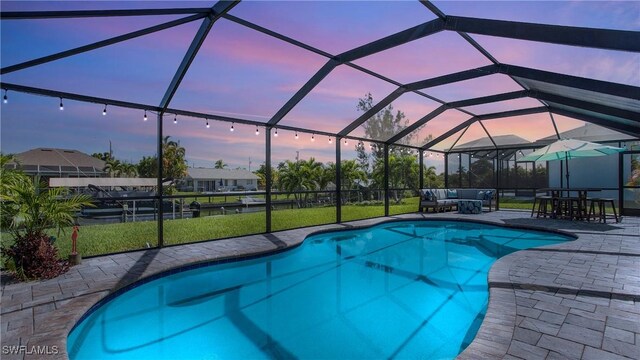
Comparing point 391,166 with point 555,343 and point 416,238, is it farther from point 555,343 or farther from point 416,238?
point 555,343

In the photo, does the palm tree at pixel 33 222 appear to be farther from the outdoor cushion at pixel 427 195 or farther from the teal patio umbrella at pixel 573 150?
the teal patio umbrella at pixel 573 150

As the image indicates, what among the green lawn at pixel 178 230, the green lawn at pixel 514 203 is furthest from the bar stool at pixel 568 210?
the green lawn at pixel 178 230

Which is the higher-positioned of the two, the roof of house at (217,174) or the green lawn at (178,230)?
the roof of house at (217,174)

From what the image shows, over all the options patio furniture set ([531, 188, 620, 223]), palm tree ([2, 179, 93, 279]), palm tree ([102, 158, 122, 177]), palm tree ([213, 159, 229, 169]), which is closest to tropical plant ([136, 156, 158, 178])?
palm tree ([102, 158, 122, 177])

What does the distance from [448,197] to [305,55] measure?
30.8 ft

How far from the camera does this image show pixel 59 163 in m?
8.73

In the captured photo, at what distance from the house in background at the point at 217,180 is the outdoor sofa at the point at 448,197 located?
995 inches

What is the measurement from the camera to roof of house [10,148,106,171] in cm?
786

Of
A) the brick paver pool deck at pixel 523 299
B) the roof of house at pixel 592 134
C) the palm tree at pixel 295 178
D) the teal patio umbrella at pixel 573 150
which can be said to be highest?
the roof of house at pixel 592 134

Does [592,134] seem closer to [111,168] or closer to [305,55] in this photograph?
[305,55]

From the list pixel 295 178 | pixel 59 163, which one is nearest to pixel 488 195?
pixel 295 178

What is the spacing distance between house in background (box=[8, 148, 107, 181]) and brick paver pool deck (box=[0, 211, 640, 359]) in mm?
4572

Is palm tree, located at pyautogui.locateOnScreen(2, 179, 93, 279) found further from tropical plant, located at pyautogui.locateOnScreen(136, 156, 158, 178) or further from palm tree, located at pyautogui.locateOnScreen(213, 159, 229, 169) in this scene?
palm tree, located at pyautogui.locateOnScreen(213, 159, 229, 169)

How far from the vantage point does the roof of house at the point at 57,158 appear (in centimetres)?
786
